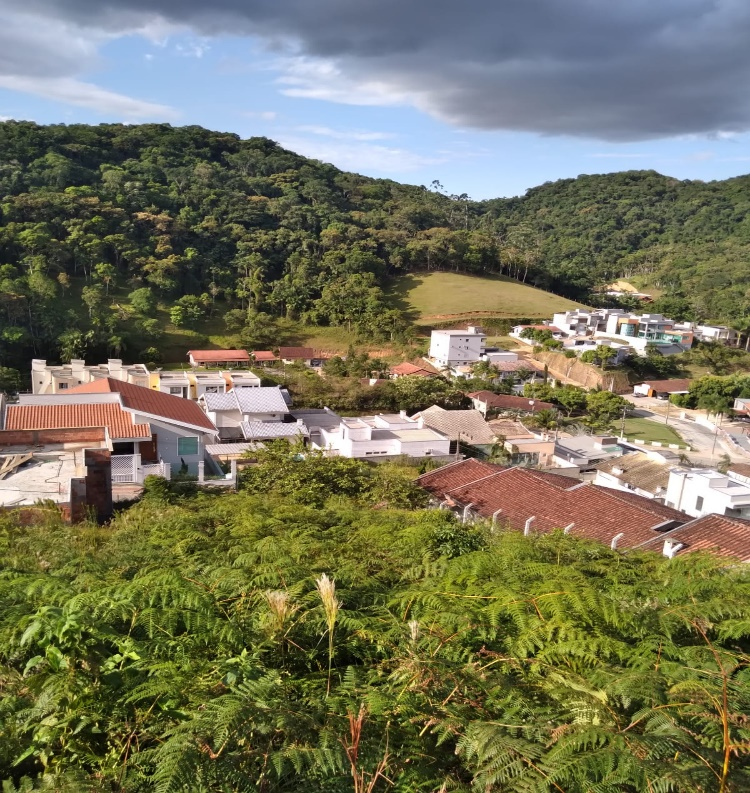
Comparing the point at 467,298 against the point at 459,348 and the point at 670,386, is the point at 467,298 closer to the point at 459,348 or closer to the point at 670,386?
the point at 459,348

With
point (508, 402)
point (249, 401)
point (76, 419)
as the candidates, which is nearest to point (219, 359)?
point (249, 401)

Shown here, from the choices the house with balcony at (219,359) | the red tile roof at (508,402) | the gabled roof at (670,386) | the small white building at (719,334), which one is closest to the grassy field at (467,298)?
the small white building at (719,334)

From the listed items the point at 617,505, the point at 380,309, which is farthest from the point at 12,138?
the point at 617,505

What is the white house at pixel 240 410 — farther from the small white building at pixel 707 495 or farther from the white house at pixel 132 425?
the small white building at pixel 707 495

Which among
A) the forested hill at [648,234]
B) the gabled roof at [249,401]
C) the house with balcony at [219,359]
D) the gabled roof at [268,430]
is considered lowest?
the house with balcony at [219,359]

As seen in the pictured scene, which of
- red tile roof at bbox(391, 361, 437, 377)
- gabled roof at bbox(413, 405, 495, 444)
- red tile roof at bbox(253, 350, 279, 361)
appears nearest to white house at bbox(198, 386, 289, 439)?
gabled roof at bbox(413, 405, 495, 444)

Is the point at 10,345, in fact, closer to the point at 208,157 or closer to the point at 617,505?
the point at 617,505

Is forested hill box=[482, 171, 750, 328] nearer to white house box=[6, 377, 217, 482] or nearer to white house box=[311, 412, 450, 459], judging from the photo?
white house box=[311, 412, 450, 459]
